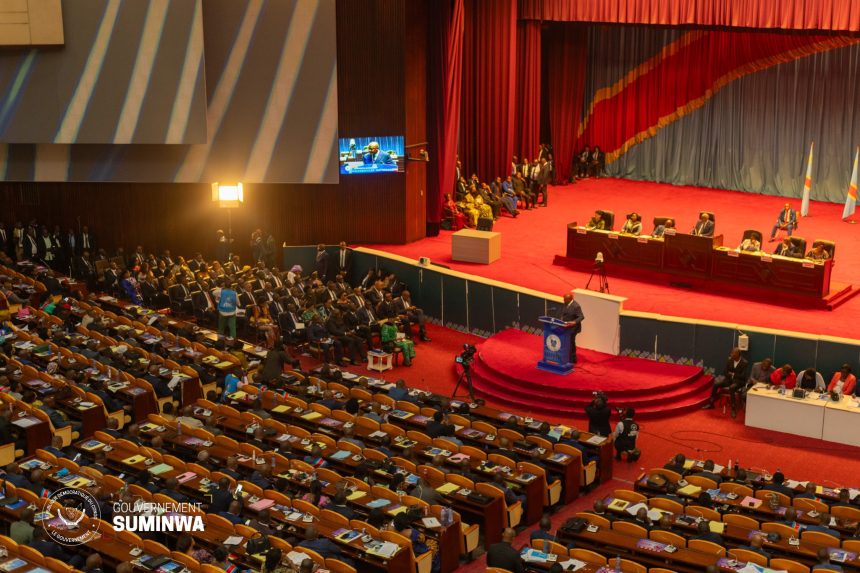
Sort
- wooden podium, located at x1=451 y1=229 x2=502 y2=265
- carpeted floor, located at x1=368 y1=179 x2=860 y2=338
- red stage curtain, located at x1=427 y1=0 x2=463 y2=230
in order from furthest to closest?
red stage curtain, located at x1=427 y1=0 x2=463 y2=230, wooden podium, located at x1=451 y1=229 x2=502 y2=265, carpeted floor, located at x1=368 y1=179 x2=860 y2=338

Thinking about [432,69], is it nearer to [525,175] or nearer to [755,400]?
[525,175]

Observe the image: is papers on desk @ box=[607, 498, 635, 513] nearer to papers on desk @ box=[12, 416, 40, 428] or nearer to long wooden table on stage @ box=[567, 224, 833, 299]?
papers on desk @ box=[12, 416, 40, 428]

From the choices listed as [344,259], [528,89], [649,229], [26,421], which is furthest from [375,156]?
[26,421]

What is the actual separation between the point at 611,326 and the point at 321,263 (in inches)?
312

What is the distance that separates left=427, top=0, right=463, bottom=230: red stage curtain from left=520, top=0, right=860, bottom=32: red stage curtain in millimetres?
3604

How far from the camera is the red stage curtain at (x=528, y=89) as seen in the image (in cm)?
3050

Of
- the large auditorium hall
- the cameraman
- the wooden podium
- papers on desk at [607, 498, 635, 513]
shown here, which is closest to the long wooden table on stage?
the large auditorium hall

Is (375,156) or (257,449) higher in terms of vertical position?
(375,156)

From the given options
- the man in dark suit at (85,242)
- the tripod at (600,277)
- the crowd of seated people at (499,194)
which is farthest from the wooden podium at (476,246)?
the man in dark suit at (85,242)

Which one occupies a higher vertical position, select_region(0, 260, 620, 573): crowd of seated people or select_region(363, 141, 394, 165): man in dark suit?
select_region(363, 141, 394, 165): man in dark suit

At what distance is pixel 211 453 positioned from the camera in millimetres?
14234

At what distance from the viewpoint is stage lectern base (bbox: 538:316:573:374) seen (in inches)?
728

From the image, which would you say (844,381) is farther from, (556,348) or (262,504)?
(262,504)

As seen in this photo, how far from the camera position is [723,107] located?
104 ft
